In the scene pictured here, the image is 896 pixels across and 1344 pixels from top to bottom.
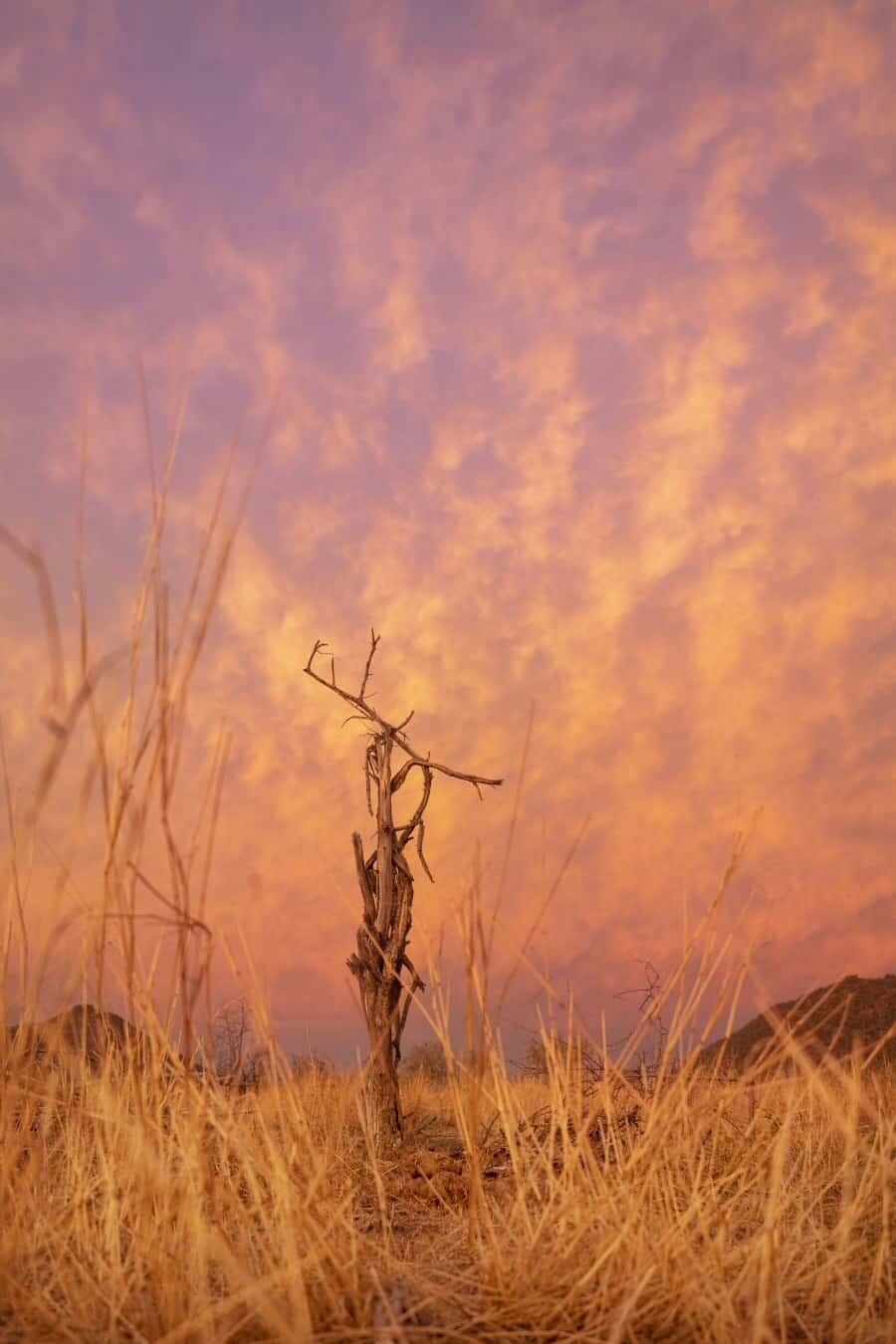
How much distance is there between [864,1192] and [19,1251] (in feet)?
6.72

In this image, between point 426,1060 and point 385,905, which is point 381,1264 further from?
point 426,1060

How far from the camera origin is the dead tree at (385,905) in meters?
6.43

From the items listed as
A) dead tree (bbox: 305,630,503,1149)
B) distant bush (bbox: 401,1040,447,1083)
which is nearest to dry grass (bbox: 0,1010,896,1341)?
dead tree (bbox: 305,630,503,1149)

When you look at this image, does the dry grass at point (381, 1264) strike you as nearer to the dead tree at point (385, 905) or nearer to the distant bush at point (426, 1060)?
the dead tree at point (385, 905)

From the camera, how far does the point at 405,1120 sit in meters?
7.14

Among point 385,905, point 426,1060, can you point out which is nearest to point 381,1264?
point 385,905

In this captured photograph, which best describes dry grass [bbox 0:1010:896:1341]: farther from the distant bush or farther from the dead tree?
the distant bush

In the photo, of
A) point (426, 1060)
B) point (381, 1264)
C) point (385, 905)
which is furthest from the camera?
point (426, 1060)

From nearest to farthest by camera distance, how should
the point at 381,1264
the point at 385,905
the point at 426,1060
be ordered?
the point at 381,1264 → the point at 385,905 → the point at 426,1060

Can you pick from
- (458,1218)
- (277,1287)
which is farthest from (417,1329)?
(458,1218)

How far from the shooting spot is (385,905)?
22.2 feet

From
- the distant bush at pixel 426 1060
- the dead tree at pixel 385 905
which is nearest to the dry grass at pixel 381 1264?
the dead tree at pixel 385 905

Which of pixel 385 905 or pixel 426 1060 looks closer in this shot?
pixel 385 905

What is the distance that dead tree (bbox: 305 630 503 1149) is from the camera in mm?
6430
